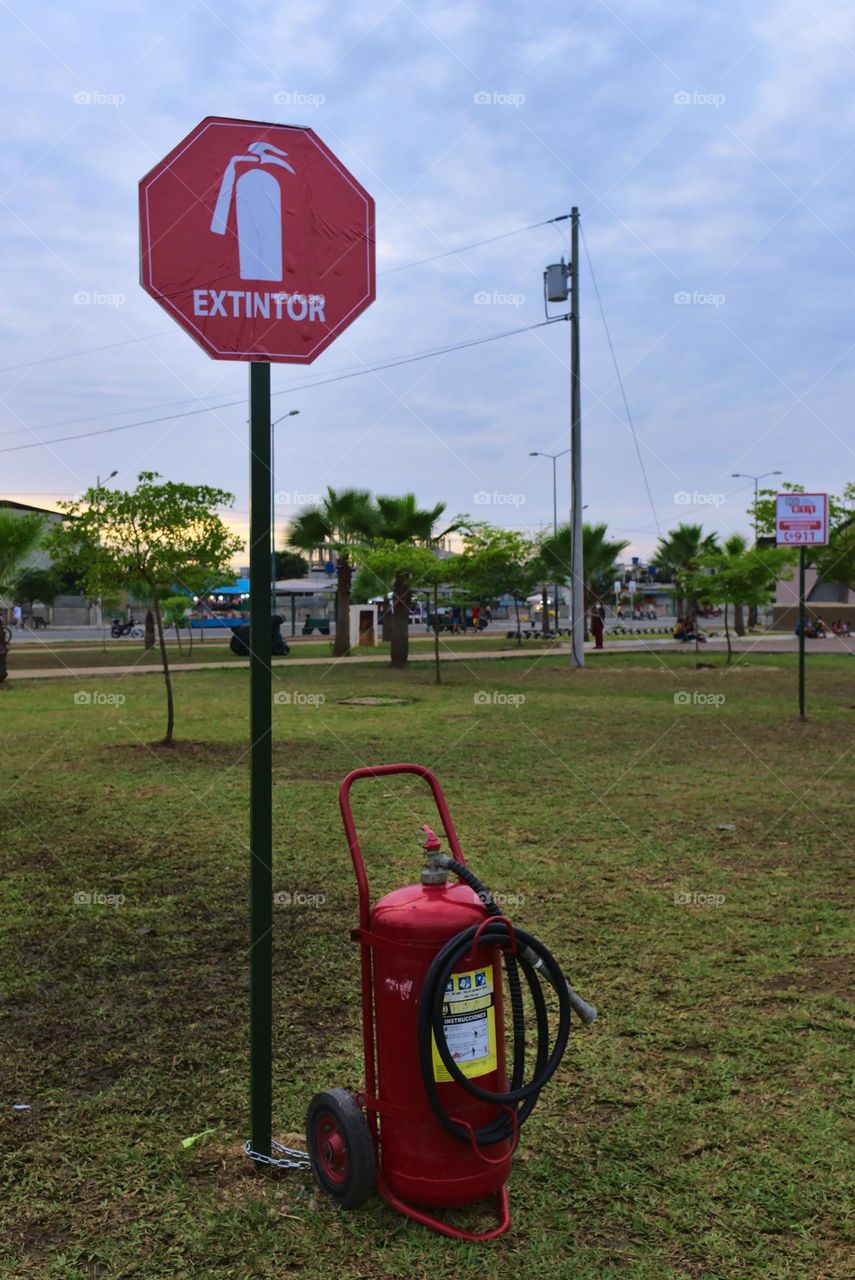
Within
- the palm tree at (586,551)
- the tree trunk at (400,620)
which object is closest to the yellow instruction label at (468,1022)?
the tree trunk at (400,620)

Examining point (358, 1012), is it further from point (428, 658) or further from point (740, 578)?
point (428, 658)

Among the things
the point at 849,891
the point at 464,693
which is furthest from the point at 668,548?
the point at 849,891

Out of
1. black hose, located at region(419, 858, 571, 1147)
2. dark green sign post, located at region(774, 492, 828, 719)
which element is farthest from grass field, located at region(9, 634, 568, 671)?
black hose, located at region(419, 858, 571, 1147)

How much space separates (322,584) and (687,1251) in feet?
153

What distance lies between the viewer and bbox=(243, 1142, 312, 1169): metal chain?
9.60ft

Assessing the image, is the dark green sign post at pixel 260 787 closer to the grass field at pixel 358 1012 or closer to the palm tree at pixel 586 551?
the grass field at pixel 358 1012

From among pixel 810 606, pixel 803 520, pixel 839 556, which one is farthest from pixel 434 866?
pixel 810 606

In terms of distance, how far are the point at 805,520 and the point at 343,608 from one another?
16706 millimetres

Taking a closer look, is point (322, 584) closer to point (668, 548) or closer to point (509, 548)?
point (668, 548)

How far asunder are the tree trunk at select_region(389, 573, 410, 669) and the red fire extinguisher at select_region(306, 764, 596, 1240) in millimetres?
19495

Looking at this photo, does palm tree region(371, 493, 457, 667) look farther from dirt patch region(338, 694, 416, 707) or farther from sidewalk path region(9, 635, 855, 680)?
dirt patch region(338, 694, 416, 707)

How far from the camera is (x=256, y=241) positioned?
280 cm

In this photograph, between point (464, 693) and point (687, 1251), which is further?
point (464, 693)

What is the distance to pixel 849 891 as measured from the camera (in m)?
Result: 5.69
